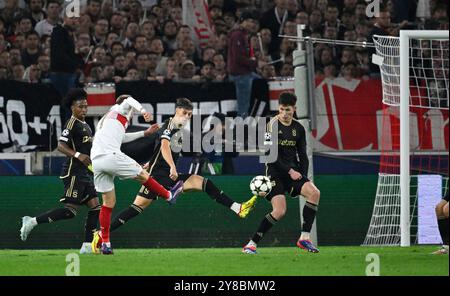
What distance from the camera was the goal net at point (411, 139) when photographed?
17016mm

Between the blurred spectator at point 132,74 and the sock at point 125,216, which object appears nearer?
the sock at point 125,216

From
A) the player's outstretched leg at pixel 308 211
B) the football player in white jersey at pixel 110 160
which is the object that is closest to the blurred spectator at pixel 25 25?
the football player in white jersey at pixel 110 160

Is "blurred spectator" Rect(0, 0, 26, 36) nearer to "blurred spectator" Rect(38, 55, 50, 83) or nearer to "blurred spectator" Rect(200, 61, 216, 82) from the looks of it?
"blurred spectator" Rect(38, 55, 50, 83)

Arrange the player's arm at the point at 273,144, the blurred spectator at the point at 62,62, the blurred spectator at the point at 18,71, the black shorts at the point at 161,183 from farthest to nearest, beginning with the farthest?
1. the blurred spectator at the point at 18,71
2. the blurred spectator at the point at 62,62
3. the black shorts at the point at 161,183
4. the player's arm at the point at 273,144

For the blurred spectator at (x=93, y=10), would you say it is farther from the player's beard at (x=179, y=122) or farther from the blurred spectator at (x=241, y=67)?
the player's beard at (x=179, y=122)

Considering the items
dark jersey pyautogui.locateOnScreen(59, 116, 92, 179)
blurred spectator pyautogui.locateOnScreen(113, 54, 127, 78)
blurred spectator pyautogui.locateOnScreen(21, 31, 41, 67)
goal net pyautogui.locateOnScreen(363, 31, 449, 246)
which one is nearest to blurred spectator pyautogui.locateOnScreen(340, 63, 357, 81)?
goal net pyautogui.locateOnScreen(363, 31, 449, 246)

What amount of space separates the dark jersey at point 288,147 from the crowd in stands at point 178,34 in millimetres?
3842

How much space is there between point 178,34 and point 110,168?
19.7 feet

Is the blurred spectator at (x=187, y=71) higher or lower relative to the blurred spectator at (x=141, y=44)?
lower

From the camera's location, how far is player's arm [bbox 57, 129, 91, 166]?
603 inches

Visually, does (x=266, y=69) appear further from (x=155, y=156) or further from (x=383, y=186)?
(x=155, y=156)

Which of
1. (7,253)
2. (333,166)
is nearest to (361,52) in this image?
(333,166)
